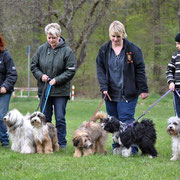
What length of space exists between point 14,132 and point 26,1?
504 inches

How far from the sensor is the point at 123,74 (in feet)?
22.6

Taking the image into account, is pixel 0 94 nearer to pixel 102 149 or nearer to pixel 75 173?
pixel 102 149

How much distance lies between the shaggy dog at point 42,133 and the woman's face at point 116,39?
1.78 meters

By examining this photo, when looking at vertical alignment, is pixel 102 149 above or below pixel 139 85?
below

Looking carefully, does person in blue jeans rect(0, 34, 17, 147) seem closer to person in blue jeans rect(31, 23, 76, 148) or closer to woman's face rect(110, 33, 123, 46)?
person in blue jeans rect(31, 23, 76, 148)

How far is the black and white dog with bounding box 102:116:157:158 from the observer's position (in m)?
6.65

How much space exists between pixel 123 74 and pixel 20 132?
215 cm

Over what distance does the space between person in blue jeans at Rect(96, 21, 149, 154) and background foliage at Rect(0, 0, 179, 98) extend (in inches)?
500

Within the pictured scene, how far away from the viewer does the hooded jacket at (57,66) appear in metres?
7.43

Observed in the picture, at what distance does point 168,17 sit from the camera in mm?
27453

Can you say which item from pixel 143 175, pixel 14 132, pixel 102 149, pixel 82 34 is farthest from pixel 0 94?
pixel 82 34

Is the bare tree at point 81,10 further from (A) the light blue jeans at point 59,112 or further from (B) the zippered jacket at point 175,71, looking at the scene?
(B) the zippered jacket at point 175,71

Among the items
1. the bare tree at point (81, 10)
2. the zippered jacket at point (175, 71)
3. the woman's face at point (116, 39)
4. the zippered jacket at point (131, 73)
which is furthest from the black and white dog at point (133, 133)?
the bare tree at point (81, 10)

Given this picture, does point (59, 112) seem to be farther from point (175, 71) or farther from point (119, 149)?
point (175, 71)
